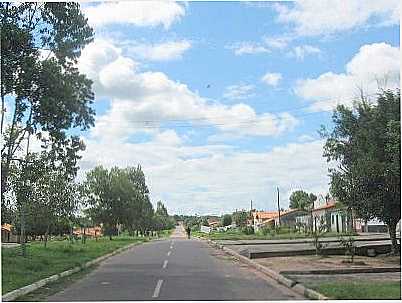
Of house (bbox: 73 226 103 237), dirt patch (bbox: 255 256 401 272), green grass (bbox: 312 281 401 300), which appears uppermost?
house (bbox: 73 226 103 237)

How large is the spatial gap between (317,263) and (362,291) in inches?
389

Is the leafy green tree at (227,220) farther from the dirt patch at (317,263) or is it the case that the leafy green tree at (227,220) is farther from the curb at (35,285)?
the curb at (35,285)

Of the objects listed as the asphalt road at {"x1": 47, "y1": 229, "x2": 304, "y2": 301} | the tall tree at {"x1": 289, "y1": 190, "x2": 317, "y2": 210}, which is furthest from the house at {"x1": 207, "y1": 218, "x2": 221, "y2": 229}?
the asphalt road at {"x1": 47, "y1": 229, "x2": 304, "y2": 301}

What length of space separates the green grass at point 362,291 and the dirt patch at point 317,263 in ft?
19.6

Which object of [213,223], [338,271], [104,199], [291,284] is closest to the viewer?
[291,284]

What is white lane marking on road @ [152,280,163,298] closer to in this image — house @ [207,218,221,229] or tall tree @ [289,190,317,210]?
tall tree @ [289,190,317,210]

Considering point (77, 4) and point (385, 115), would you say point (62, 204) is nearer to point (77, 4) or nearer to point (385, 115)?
point (77, 4)

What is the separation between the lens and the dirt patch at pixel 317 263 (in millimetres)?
20941

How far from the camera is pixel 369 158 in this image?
888 inches

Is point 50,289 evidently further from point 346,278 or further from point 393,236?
point 393,236

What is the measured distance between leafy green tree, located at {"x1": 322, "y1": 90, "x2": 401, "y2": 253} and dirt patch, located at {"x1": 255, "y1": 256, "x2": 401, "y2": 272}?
6.85 ft

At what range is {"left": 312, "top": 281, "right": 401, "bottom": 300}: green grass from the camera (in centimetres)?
1210

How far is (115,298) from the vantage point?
44.2 feet

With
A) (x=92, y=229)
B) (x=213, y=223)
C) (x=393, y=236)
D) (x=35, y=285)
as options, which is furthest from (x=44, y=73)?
(x=213, y=223)
